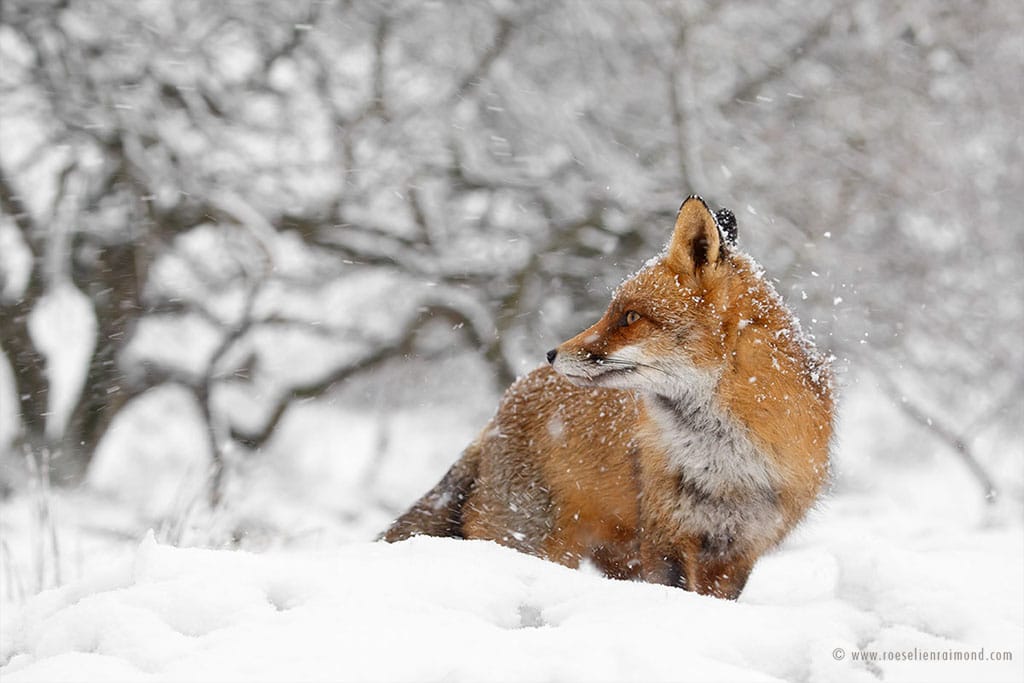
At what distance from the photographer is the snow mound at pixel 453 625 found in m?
2.38

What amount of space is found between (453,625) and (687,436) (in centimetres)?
183

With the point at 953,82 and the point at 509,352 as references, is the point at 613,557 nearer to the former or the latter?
A: the point at 509,352

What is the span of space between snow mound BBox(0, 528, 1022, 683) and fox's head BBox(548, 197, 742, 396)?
993 millimetres

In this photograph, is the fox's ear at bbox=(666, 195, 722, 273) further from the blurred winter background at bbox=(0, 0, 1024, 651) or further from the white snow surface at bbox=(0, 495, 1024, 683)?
the blurred winter background at bbox=(0, 0, 1024, 651)

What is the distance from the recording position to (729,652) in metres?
2.56

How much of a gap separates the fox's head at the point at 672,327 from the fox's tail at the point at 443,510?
3.72 ft

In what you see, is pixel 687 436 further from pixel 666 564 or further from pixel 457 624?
pixel 457 624

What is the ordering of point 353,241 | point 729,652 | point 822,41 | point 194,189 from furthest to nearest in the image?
point 822,41
point 353,241
point 194,189
point 729,652

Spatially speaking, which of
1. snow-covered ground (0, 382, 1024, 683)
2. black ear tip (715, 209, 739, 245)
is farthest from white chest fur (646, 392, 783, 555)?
black ear tip (715, 209, 739, 245)

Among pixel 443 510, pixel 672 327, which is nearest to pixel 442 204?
pixel 443 510

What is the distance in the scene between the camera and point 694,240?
4.27 m

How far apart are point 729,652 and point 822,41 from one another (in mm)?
9958

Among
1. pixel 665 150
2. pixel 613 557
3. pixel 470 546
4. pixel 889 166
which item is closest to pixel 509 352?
pixel 665 150

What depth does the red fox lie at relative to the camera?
4.07 metres
